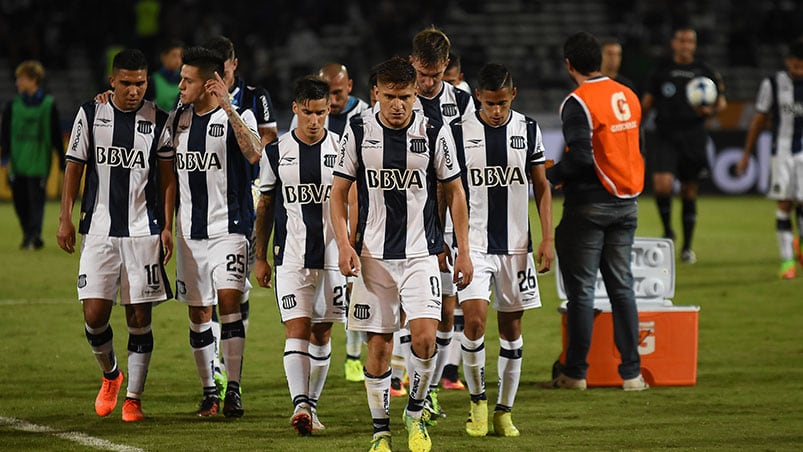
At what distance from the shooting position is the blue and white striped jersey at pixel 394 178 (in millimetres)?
6457

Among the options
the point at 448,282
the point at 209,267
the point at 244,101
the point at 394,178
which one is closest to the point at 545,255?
the point at 448,282

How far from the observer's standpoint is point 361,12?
28312 mm

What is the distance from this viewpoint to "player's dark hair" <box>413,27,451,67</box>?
7.24 meters

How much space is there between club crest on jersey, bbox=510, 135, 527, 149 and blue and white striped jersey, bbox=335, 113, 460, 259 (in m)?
0.74

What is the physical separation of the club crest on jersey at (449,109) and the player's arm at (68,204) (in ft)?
6.96

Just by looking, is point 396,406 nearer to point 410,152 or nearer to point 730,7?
point 410,152

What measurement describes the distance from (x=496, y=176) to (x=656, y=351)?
2069 mm

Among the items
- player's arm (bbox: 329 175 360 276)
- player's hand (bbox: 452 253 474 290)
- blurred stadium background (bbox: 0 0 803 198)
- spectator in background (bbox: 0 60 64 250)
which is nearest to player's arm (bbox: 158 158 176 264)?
player's arm (bbox: 329 175 360 276)

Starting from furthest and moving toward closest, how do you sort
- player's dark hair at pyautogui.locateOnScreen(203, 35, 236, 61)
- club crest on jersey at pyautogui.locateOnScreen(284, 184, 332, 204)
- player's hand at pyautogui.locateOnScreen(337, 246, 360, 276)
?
1. player's dark hair at pyautogui.locateOnScreen(203, 35, 236, 61)
2. club crest on jersey at pyautogui.locateOnScreen(284, 184, 332, 204)
3. player's hand at pyautogui.locateOnScreen(337, 246, 360, 276)

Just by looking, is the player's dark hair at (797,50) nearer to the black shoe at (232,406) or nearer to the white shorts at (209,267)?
the white shorts at (209,267)

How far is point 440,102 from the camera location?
7.63 m

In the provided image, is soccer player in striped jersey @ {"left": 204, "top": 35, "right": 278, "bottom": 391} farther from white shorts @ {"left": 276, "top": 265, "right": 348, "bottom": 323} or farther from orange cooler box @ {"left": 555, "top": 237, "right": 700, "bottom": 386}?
orange cooler box @ {"left": 555, "top": 237, "right": 700, "bottom": 386}

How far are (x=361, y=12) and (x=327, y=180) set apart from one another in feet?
71.2

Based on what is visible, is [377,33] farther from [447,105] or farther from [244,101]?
[447,105]
